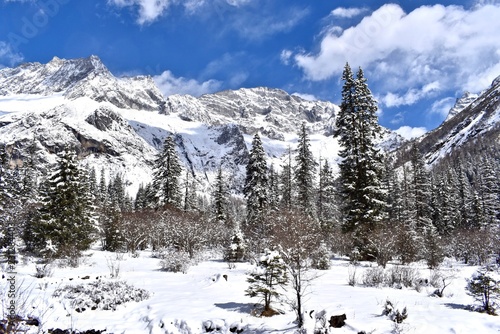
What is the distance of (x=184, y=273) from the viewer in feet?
60.6

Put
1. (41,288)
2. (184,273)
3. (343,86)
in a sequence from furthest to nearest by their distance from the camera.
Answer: (343,86) < (184,273) < (41,288)

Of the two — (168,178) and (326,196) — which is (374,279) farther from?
(326,196)

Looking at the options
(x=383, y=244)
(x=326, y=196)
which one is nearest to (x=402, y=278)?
(x=383, y=244)

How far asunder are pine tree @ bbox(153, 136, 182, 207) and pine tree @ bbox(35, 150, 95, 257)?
1391 cm

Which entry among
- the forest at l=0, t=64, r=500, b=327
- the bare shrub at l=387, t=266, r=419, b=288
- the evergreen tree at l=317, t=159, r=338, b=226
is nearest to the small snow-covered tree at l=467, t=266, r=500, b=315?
the bare shrub at l=387, t=266, r=419, b=288

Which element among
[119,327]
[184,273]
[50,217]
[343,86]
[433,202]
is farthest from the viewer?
[433,202]

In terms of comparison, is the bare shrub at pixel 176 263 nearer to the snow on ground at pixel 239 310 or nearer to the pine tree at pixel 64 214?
the snow on ground at pixel 239 310

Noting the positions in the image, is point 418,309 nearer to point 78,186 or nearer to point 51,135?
point 78,186

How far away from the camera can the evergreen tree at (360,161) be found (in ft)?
76.8

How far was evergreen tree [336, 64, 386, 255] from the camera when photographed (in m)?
23.4

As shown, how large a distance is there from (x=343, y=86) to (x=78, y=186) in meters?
21.2

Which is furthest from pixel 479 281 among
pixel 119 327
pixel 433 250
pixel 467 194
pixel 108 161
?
pixel 108 161

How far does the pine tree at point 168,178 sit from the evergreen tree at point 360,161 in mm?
22190

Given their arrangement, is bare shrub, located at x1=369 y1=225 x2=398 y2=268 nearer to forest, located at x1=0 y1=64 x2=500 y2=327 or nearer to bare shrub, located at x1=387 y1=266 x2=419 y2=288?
forest, located at x1=0 y1=64 x2=500 y2=327
